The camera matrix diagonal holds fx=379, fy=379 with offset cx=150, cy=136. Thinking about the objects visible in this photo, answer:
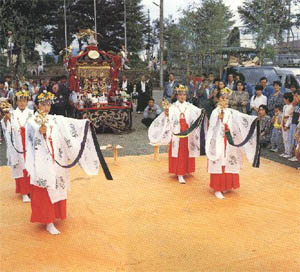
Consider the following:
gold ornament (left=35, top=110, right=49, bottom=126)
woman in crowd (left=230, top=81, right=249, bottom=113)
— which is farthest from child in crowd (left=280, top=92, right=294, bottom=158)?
gold ornament (left=35, top=110, right=49, bottom=126)

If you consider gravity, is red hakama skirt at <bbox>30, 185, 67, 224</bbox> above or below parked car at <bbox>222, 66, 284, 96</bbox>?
below

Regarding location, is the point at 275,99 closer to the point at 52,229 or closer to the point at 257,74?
→ the point at 257,74

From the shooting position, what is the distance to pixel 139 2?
31500mm

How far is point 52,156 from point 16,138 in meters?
1.28

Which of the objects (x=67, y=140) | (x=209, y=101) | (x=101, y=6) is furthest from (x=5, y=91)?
(x=101, y=6)

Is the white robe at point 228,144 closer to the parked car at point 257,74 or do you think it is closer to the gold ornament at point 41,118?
the gold ornament at point 41,118

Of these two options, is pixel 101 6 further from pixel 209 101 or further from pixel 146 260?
pixel 146 260

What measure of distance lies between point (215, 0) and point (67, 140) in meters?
20.6

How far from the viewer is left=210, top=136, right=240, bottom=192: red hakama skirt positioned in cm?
585

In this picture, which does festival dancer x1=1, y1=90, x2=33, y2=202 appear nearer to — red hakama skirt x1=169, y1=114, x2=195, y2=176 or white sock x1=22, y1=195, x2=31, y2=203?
white sock x1=22, y1=195, x2=31, y2=203

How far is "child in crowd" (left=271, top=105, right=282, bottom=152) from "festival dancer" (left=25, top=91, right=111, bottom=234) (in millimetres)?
5391

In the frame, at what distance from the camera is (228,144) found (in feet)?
19.3

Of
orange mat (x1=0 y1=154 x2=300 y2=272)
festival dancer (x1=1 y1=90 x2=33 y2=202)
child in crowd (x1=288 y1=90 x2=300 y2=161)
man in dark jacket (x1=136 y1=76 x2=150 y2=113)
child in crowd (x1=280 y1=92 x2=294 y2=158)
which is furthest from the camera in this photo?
man in dark jacket (x1=136 y1=76 x2=150 y2=113)

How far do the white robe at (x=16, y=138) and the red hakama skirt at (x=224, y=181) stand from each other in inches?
115
